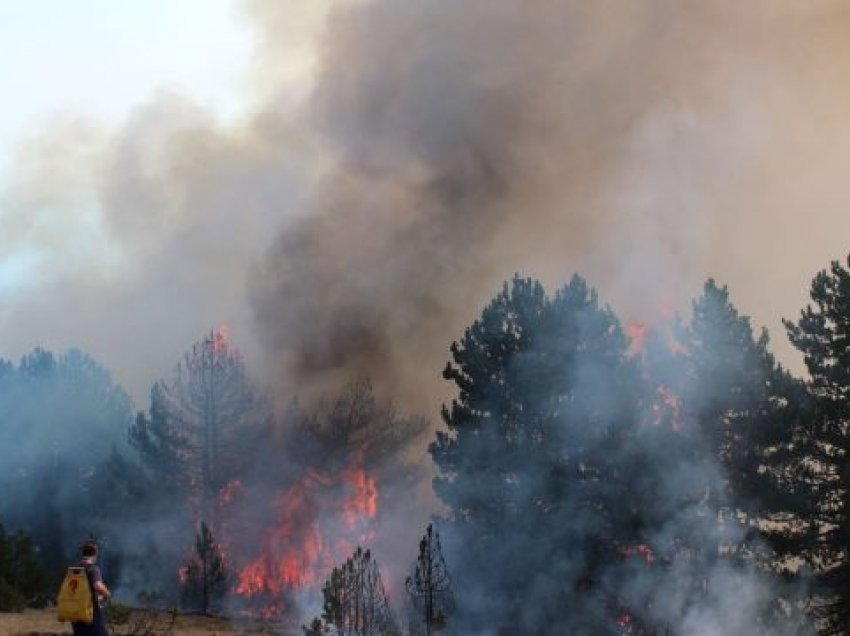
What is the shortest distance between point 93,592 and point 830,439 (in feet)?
63.9

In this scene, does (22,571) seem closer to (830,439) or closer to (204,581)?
(204,581)

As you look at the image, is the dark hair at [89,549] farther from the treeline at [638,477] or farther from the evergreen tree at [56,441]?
the evergreen tree at [56,441]

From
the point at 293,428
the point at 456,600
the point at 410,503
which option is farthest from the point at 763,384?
the point at 293,428

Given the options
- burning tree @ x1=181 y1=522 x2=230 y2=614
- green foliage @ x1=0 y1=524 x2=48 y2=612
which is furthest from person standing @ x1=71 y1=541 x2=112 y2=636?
burning tree @ x1=181 y1=522 x2=230 y2=614

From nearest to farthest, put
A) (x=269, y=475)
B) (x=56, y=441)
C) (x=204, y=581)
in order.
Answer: (x=204, y=581), (x=269, y=475), (x=56, y=441)

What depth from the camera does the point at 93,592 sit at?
38.5ft

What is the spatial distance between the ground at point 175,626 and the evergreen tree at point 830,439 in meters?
13.8

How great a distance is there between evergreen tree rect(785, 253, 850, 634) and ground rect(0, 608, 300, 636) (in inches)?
544

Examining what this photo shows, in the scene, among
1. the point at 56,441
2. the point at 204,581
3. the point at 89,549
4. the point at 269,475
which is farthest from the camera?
the point at 56,441

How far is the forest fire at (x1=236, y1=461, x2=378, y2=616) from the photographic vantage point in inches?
1667

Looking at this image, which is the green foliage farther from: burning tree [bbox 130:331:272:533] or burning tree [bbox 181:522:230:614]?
burning tree [bbox 130:331:272:533]

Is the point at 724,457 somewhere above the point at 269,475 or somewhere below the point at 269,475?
below

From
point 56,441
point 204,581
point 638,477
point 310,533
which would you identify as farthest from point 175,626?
point 56,441

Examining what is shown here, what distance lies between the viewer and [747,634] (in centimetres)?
2464
